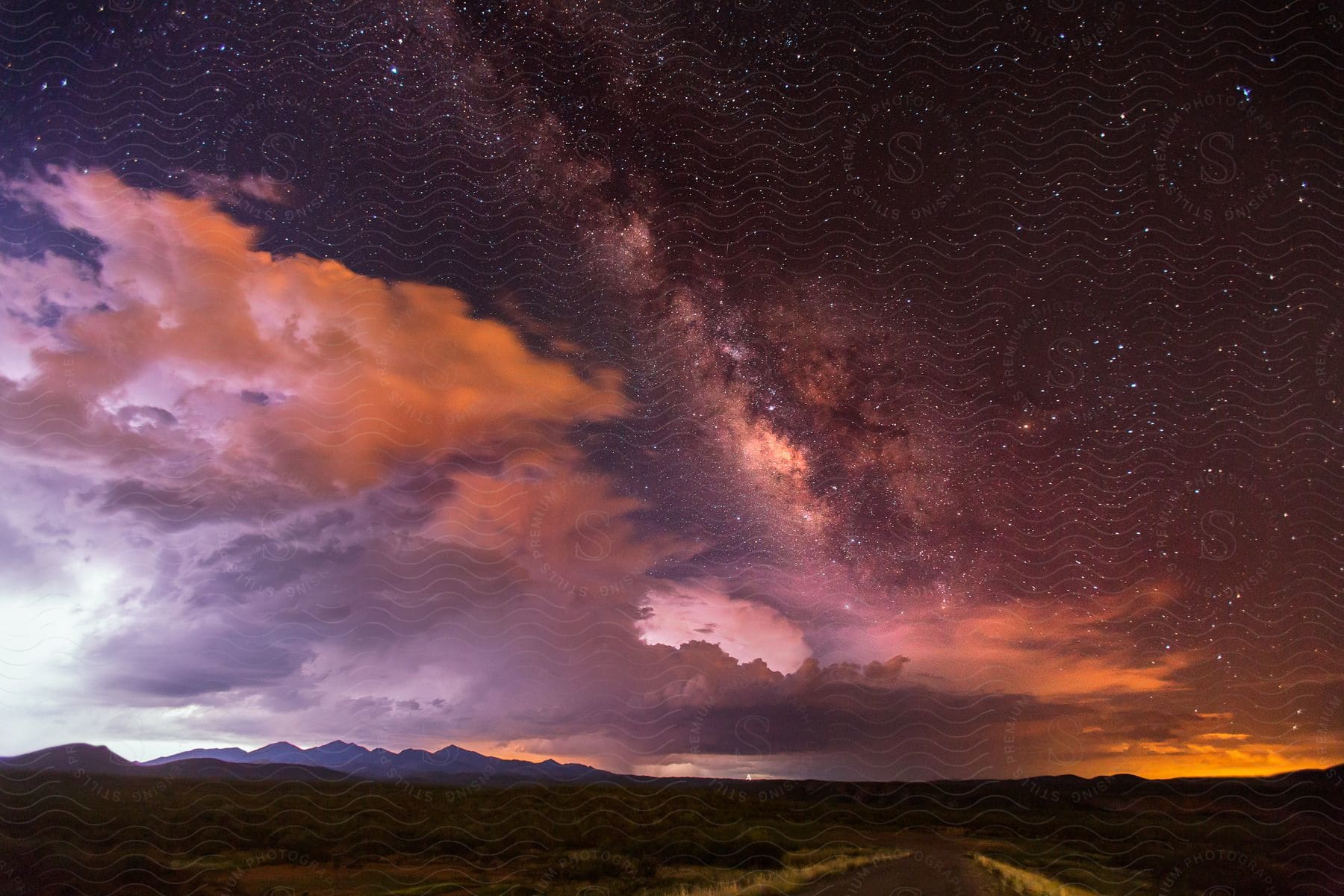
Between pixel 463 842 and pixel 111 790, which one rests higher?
pixel 111 790

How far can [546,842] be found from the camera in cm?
2372

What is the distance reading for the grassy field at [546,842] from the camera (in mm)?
15383

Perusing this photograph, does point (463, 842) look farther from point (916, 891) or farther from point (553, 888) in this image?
point (916, 891)

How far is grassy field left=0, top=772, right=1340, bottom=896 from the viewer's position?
15383mm

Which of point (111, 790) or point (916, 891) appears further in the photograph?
point (111, 790)

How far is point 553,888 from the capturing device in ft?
50.9

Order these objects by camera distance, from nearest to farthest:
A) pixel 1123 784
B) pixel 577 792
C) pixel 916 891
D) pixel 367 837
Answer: pixel 916 891 < pixel 367 837 < pixel 577 792 < pixel 1123 784

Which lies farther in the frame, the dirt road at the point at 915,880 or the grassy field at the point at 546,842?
the grassy field at the point at 546,842

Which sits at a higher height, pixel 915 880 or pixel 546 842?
pixel 915 880

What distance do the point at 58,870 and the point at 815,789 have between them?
3088cm

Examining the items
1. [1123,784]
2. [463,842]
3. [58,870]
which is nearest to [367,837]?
[463,842]

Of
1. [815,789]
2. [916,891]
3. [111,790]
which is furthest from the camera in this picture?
[815,789]

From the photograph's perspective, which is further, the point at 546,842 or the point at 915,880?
the point at 546,842

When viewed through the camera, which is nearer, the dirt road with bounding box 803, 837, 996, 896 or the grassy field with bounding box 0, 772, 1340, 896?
the dirt road with bounding box 803, 837, 996, 896
